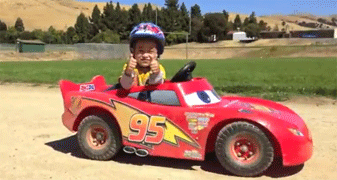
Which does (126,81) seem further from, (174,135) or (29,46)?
(29,46)

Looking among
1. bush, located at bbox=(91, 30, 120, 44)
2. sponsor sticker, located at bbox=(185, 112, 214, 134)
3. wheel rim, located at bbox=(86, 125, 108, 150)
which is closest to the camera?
sponsor sticker, located at bbox=(185, 112, 214, 134)

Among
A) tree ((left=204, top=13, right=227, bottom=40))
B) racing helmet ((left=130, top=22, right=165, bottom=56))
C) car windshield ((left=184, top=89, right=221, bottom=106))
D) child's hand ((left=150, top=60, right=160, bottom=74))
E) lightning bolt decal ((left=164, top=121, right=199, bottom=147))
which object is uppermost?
tree ((left=204, top=13, right=227, bottom=40))

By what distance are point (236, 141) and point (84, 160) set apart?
6.68ft

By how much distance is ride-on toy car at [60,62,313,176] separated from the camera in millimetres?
4809

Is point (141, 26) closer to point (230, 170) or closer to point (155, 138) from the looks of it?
point (155, 138)

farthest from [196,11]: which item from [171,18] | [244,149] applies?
[244,149]

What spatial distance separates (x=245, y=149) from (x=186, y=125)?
735 millimetres

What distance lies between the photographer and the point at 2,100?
11586 mm

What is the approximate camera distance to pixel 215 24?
343 feet

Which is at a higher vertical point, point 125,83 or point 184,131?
point 125,83

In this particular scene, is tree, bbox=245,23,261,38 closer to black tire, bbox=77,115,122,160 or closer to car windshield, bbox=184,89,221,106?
car windshield, bbox=184,89,221,106

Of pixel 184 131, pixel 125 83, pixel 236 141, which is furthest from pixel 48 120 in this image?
pixel 236 141

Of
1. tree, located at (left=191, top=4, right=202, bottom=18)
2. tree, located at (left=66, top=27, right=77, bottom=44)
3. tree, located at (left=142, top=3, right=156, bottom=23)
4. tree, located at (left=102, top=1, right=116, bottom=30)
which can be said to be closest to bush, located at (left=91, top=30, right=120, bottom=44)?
tree, located at (left=66, top=27, right=77, bottom=44)

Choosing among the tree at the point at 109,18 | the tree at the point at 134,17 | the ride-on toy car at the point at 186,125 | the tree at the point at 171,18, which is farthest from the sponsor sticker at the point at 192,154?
the tree at the point at 134,17
